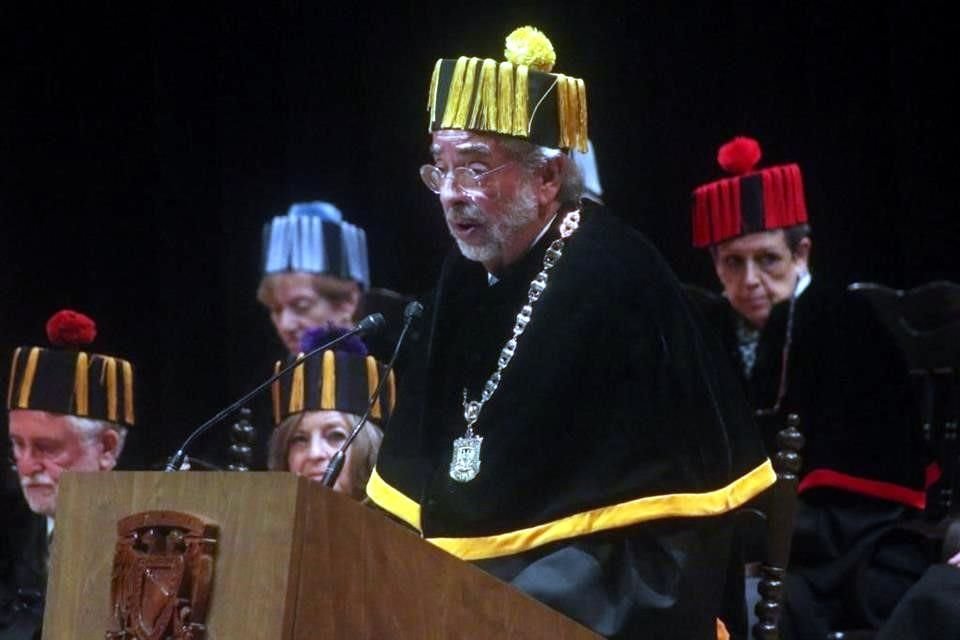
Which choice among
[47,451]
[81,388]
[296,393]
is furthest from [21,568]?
[296,393]

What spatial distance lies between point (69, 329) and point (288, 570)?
355 centimetres

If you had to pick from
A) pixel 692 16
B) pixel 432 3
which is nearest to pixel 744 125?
pixel 692 16

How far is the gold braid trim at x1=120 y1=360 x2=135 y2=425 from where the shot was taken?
563cm

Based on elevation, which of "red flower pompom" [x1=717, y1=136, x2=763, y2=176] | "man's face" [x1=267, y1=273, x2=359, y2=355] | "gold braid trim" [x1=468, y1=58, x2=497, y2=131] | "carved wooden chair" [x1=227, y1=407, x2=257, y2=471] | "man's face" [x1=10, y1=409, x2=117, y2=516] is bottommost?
"carved wooden chair" [x1=227, y1=407, x2=257, y2=471]

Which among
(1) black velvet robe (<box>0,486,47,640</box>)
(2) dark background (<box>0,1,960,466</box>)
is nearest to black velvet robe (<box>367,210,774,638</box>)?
(1) black velvet robe (<box>0,486,47,640</box>)

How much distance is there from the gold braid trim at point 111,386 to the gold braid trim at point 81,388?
0.24 feet

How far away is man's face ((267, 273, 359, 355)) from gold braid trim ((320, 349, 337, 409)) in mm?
1369

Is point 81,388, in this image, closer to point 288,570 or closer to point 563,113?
point 563,113

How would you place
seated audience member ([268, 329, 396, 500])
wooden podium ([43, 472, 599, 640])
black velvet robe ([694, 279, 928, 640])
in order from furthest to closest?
black velvet robe ([694, 279, 928, 640])
seated audience member ([268, 329, 396, 500])
wooden podium ([43, 472, 599, 640])

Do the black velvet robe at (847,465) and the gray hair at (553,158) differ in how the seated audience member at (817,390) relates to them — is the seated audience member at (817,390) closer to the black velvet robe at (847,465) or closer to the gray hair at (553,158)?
the black velvet robe at (847,465)

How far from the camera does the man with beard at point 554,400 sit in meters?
3.11

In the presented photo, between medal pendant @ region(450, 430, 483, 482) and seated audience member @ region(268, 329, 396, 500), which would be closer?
medal pendant @ region(450, 430, 483, 482)

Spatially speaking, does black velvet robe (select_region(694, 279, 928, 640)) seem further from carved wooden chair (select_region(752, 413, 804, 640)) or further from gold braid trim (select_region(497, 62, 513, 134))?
gold braid trim (select_region(497, 62, 513, 134))

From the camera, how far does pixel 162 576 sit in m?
2.37
